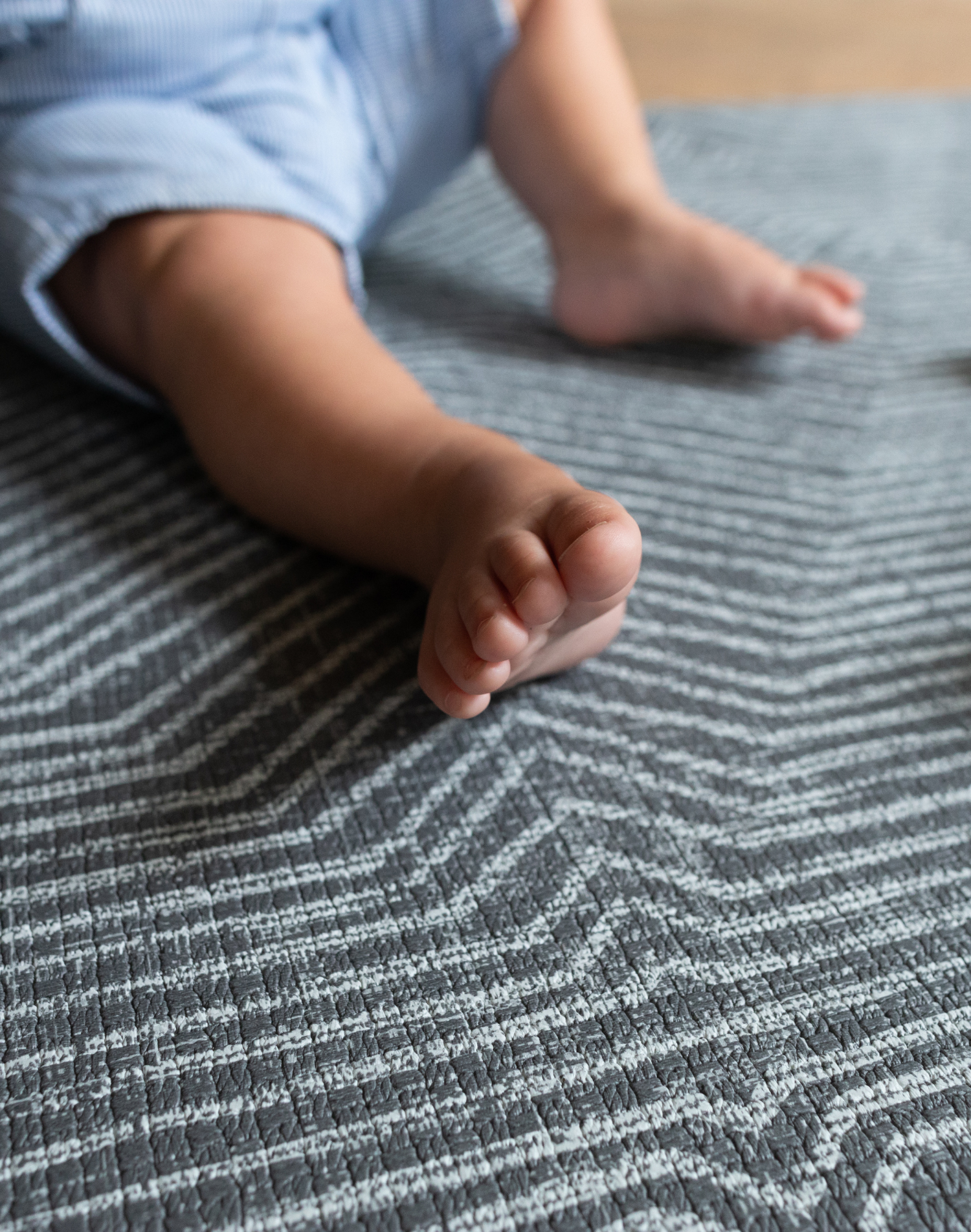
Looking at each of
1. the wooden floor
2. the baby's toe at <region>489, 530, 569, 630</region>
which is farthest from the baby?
the wooden floor

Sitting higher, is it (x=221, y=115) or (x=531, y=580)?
(x=221, y=115)

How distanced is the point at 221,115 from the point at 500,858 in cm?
44

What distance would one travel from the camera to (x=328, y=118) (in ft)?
2.06

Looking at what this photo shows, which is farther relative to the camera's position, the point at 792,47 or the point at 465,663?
the point at 792,47

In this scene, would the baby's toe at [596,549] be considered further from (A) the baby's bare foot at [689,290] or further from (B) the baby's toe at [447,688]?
(A) the baby's bare foot at [689,290]

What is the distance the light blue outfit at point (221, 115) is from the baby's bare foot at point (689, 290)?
5.1 inches

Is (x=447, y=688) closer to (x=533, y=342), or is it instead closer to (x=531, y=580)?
(x=531, y=580)

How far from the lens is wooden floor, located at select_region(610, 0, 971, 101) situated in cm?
119

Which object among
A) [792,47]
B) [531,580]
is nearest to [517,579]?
[531,580]

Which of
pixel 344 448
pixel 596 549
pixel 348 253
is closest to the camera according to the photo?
pixel 596 549

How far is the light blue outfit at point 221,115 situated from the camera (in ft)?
1.73

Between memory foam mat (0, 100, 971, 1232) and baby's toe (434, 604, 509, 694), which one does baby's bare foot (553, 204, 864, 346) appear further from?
baby's toe (434, 604, 509, 694)

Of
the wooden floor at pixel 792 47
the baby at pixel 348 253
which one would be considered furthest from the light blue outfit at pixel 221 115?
the wooden floor at pixel 792 47

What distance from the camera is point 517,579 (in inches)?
13.7
